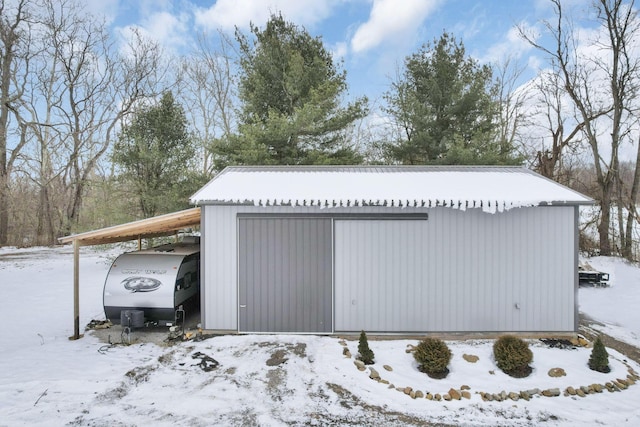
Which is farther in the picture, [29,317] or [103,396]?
[29,317]

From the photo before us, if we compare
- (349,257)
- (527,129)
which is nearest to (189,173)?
(349,257)

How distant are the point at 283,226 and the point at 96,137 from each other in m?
21.5

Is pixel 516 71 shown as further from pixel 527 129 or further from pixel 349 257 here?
pixel 349 257

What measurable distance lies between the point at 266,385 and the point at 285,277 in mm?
1908

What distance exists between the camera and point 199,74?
2080cm

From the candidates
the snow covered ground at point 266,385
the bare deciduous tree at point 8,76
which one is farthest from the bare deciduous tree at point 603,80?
the bare deciduous tree at point 8,76

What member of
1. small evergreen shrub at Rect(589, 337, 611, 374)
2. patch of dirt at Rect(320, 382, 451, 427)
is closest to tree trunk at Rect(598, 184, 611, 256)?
small evergreen shrub at Rect(589, 337, 611, 374)

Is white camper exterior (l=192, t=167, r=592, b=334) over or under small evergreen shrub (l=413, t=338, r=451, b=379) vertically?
over

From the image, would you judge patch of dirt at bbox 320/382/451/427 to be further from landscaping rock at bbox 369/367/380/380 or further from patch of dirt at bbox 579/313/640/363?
patch of dirt at bbox 579/313/640/363

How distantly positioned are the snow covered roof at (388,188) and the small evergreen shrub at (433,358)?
2.22 meters

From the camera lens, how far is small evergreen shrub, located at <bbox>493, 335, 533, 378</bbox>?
4473 millimetres

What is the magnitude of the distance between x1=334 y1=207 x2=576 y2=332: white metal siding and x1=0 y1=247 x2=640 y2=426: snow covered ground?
1.65ft

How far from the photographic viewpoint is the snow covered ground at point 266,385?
353 centimetres

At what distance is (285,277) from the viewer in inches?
225
